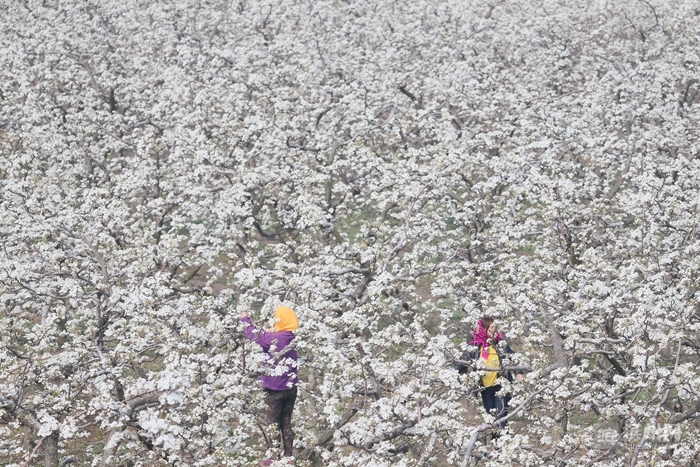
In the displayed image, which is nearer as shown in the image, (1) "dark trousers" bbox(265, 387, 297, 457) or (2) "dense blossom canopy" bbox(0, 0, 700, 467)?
(2) "dense blossom canopy" bbox(0, 0, 700, 467)

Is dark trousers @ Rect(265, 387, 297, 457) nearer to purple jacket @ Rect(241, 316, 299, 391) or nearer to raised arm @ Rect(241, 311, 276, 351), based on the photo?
purple jacket @ Rect(241, 316, 299, 391)

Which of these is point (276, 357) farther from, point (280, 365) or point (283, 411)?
point (283, 411)

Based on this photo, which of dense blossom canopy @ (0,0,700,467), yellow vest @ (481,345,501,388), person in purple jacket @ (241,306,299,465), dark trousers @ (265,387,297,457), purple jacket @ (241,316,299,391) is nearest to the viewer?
dense blossom canopy @ (0,0,700,467)

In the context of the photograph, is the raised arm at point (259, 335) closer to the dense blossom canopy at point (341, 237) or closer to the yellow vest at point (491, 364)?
the dense blossom canopy at point (341, 237)

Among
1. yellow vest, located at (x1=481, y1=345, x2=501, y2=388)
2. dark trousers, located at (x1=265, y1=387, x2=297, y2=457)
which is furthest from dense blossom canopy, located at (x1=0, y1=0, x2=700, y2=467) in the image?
yellow vest, located at (x1=481, y1=345, x2=501, y2=388)

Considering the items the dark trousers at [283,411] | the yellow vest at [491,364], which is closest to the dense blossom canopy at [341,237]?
the dark trousers at [283,411]

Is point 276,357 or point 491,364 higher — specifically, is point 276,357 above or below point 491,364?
above

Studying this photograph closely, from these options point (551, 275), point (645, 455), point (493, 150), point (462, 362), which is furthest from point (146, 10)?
point (645, 455)

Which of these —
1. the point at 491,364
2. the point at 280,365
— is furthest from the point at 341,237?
the point at 280,365
